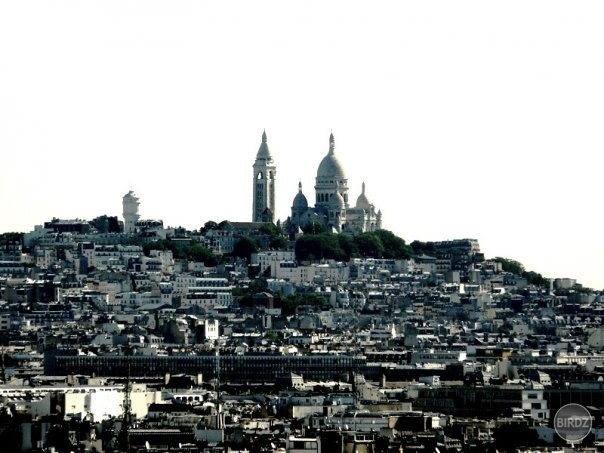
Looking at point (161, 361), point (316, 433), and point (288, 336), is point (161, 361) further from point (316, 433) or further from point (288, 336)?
point (316, 433)

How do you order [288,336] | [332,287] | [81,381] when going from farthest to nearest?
[332,287]
[288,336]
[81,381]

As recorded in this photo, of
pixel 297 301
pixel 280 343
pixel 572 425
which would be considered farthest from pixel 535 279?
pixel 572 425

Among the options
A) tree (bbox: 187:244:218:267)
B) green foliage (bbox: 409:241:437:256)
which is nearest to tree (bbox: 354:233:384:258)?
green foliage (bbox: 409:241:437:256)

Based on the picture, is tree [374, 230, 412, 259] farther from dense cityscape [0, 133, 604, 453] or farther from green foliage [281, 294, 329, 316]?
green foliage [281, 294, 329, 316]

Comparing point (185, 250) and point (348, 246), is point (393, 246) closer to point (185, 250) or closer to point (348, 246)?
point (348, 246)

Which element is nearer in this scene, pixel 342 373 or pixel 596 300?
pixel 342 373

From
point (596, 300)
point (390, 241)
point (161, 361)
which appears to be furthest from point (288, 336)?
point (390, 241)
